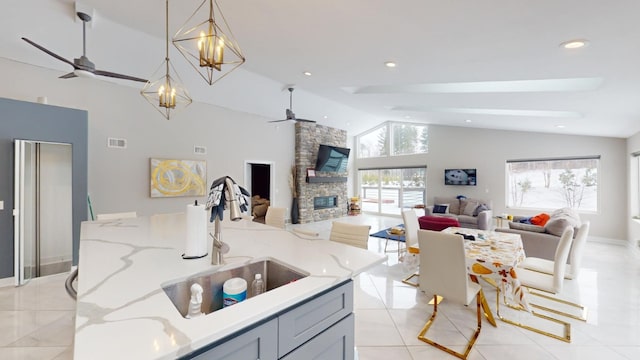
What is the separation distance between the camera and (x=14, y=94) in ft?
12.7

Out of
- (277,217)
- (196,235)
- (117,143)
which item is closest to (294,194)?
(277,217)

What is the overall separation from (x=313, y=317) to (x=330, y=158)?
7388 mm

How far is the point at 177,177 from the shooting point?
5.59 m

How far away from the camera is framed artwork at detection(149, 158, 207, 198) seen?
5284 millimetres

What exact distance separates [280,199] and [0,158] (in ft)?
17.7

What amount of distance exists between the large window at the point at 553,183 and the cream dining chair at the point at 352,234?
6.37 meters

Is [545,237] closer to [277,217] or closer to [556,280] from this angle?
[556,280]

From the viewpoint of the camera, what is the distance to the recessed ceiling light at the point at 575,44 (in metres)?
2.04

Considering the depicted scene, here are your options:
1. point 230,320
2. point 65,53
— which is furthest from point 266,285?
point 65,53

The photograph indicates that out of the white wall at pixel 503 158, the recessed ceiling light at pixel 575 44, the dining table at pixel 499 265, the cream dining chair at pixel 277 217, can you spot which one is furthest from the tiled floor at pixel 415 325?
the white wall at pixel 503 158

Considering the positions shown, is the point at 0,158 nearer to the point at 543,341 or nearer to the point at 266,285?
the point at 266,285

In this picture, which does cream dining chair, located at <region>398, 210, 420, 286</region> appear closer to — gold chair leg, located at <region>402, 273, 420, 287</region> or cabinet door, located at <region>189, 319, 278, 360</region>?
gold chair leg, located at <region>402, 273, 420, 287</region>

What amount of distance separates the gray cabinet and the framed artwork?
530cm

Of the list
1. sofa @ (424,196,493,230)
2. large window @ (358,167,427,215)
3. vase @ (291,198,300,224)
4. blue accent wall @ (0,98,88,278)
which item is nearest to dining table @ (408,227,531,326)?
sofa @ (424,196,493,230)
